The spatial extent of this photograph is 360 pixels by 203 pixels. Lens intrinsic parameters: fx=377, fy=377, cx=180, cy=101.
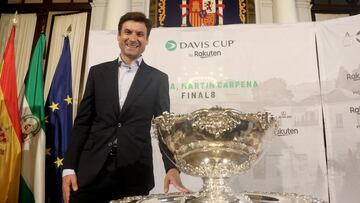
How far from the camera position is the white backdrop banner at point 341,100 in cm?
233

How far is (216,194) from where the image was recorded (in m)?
1.11

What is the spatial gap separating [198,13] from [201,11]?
0.05m

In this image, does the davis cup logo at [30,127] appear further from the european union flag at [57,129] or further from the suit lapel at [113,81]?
the suit lapel at [113,81]

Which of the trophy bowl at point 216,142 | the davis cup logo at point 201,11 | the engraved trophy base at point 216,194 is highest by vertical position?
the davis cup logo at point 201,11

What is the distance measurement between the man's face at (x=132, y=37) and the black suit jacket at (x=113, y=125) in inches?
4.0

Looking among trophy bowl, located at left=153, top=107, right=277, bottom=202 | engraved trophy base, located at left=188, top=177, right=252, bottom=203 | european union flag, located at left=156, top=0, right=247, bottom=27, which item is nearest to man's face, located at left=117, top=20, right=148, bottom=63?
trophy bowl, located at left=153, top=107, right=277, bottom=202

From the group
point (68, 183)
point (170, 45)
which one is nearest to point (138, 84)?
point (68, 183)

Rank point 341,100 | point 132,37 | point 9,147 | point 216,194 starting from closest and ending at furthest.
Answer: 1. point 216,194
2. point 132,37
3. point 341,100
4. point 9,147

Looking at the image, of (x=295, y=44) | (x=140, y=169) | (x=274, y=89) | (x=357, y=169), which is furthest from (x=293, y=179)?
(x=140, y=169)

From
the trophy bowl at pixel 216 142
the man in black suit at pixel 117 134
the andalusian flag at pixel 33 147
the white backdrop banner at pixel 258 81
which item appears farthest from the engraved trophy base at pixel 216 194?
the andalusian flag at pixel 33 147

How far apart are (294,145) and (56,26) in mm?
4020

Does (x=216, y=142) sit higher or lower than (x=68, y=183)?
higher

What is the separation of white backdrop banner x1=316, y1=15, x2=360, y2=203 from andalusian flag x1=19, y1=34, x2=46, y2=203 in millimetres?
2022

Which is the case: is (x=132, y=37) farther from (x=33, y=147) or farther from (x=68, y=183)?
(x=33, y=147)
